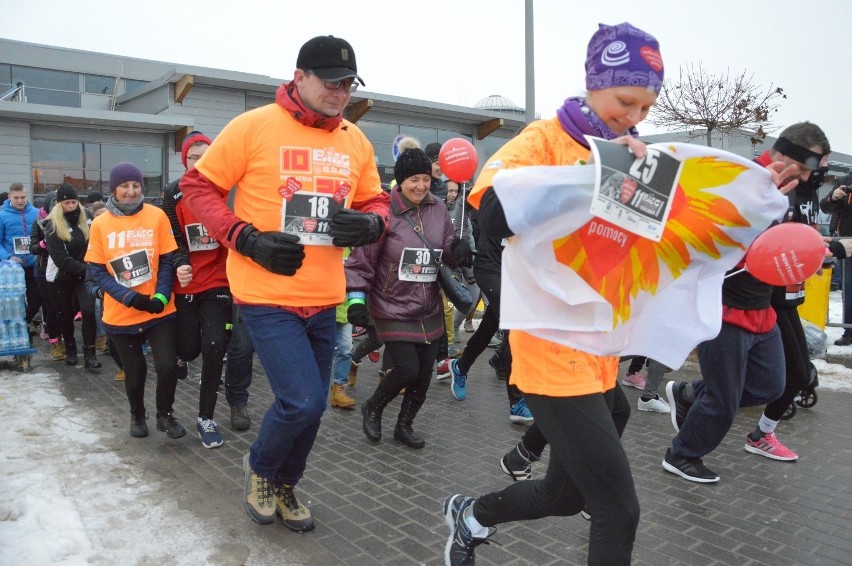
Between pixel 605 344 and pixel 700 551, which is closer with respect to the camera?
pixel 605 344

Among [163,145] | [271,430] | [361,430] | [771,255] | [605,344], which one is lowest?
[361,430]

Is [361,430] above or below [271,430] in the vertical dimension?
below

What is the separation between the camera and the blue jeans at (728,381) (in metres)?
4.13

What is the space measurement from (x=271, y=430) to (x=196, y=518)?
0.81 m

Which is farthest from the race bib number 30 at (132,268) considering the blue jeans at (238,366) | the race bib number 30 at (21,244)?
the race bib number 30 at (21,244)

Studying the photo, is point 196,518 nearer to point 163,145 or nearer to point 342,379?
point 342,379

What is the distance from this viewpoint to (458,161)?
658cm

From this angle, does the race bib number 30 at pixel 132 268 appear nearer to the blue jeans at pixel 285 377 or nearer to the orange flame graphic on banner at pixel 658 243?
the blue jeans at pixel 285 377

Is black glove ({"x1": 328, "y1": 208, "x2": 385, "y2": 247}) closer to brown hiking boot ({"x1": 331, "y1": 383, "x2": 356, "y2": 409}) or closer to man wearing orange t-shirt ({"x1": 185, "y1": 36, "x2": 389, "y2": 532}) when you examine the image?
man wearing orange t-shirt ({"x1": 185, "y1": 36, "x2": 389, "y2": 532})

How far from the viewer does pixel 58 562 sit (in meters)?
3.15

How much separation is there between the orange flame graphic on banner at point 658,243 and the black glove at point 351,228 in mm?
1259

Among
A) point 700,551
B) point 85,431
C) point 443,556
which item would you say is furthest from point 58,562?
point 700,551

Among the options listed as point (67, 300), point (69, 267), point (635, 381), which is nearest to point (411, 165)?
point (635, 381)

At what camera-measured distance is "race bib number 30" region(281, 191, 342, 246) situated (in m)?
3.32
